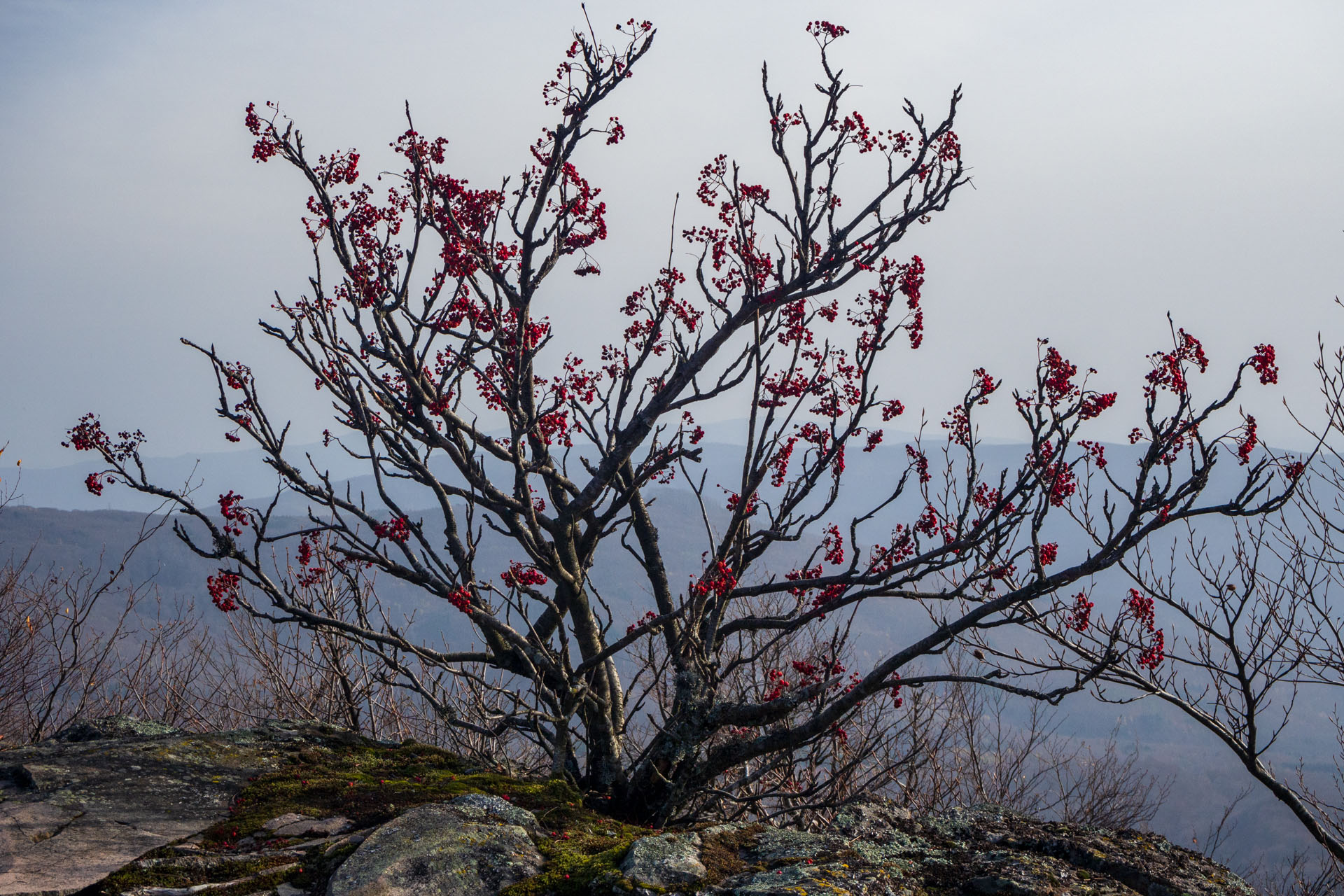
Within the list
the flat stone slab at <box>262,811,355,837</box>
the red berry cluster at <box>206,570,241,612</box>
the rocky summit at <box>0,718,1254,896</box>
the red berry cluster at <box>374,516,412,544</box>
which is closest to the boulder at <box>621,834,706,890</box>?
the rocky summit at <box>0,718,1254,896</box>

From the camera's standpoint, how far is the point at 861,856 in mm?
4496

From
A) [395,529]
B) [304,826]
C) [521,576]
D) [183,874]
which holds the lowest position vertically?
[183,874]

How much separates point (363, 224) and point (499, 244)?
1002mm

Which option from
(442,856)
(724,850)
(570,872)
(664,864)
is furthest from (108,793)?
(724,850)

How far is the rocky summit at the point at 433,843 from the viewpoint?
A: 4102 mm

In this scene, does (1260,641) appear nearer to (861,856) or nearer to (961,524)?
(961,524)

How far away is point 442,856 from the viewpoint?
13.9 ft

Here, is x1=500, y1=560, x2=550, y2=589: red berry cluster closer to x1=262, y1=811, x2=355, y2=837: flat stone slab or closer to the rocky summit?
the rocky summit

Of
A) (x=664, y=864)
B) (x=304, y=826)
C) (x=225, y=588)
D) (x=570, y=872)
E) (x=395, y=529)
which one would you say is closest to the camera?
(x=664, y=864)

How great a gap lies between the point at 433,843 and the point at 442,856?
0.41 feet

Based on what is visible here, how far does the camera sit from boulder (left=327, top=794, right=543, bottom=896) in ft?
13.2

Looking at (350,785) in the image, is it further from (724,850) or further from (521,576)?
(724,850)

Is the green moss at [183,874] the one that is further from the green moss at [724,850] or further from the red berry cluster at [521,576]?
the red berry cluster at [521,576]

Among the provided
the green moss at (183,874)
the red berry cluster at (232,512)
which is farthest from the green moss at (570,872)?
the red berry cluster at (232,512)
